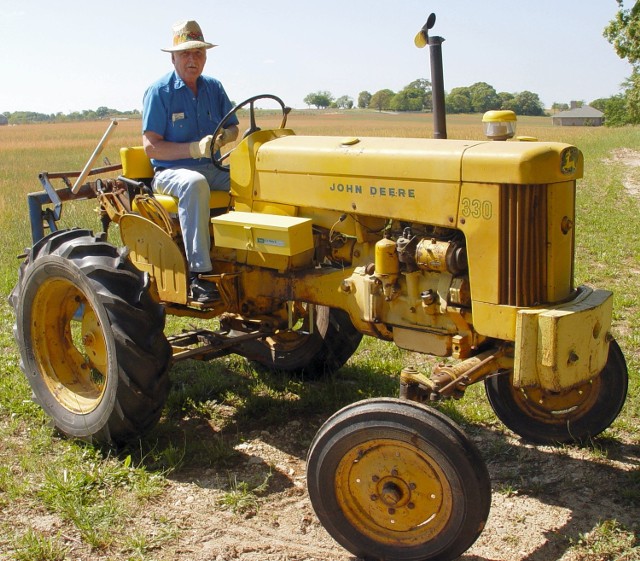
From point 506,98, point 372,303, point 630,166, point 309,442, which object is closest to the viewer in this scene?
point 372,303

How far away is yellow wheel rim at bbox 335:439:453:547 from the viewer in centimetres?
294

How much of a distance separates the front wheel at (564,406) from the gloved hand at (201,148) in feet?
6.65

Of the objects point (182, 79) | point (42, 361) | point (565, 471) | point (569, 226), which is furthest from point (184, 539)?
point (182, 79)

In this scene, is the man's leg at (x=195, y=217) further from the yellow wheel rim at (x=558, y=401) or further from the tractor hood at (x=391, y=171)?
the yellow wheel rim at (x=558, y=401)

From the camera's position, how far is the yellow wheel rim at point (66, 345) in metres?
4.23

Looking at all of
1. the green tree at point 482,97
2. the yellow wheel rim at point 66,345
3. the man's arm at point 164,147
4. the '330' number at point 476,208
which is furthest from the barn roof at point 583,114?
the '330' number at point 476,208

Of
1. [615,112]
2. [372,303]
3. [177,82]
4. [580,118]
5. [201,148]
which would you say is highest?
[580,118]

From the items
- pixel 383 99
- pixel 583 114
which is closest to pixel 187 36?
pixel 383 99

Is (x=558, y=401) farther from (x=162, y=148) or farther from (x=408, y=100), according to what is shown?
(x=408, y=100)

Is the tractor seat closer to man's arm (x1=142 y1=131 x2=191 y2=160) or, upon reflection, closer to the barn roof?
man's arm (x1=142 y1=131 x2=191 y2=160)

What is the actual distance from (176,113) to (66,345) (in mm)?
1558

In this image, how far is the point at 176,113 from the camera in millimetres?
4527

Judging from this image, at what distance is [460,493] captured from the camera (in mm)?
2846

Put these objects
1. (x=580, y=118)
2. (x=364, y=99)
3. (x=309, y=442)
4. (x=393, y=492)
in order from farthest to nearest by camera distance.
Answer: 1. (x=364, y=99)
2. (x=580, y=118)
3. (x=309, y=442)
4. (x=393, y=492)
